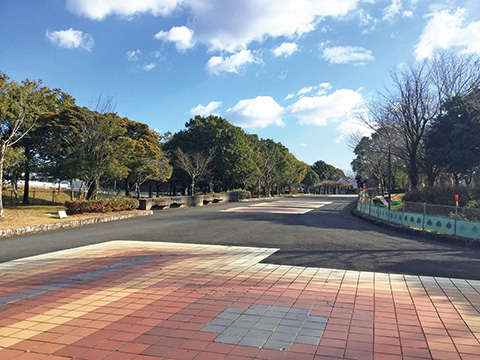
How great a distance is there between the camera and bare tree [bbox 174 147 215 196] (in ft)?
122

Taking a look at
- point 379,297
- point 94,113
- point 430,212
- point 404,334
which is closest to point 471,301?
point 379,297

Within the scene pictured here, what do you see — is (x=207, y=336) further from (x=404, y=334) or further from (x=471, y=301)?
(x=471, y=301)

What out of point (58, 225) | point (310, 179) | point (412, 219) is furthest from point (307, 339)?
point (310, 179)

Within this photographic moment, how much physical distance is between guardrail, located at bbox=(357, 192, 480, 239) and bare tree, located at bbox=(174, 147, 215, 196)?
2578 cm

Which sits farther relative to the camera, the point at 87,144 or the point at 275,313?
the point at 87,144

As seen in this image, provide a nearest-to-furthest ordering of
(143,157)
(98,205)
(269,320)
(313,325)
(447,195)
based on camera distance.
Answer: (313,325)
(269,320)
(98,205)
(447,195)
(143,157)

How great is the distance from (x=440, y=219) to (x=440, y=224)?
0.53 feet

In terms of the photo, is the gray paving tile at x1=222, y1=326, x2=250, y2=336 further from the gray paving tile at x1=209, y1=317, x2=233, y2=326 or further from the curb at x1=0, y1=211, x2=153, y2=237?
the curb at x1=0, y1=211, x2=153, y2=237

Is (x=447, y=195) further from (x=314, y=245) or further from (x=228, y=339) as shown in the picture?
(x=228, y=339)

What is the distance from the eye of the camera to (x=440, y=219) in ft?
36.0

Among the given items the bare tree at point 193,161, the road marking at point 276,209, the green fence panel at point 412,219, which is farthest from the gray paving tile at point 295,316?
the bare tree at point 193,161

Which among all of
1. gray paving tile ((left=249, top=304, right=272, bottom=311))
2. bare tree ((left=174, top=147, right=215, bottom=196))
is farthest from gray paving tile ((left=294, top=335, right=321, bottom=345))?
bare tree ((left=174, top=147, right=215, bottom=196))

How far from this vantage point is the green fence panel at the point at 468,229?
388 inches

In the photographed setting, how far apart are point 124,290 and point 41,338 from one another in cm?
→ 173
